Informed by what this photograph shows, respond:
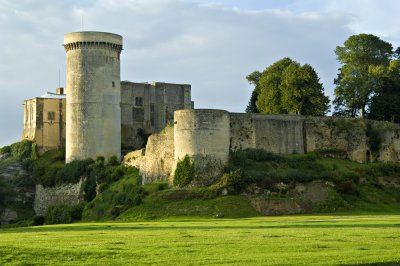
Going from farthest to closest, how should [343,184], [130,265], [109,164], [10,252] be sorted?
[109,164], [343,184], [10,252], [130,265]

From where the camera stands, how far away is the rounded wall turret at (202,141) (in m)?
55.2

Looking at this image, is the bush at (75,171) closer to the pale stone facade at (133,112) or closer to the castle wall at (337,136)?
the pale stone facade at (133,112)

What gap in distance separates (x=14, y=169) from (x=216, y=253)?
5274 centimetres

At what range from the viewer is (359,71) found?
7400 centimetres

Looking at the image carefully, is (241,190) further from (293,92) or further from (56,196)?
(56,196)

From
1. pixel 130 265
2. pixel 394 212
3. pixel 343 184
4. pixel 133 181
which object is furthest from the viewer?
pixel 133 181

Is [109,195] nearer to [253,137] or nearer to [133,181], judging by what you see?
[133,181]

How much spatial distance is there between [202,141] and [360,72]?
979 inches

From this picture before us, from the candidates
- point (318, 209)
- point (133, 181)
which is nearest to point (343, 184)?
point (318, 209)

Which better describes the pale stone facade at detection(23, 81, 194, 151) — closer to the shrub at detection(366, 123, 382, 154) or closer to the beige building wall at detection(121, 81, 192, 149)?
the beige building wall at detection(121, 81, 192, 149)

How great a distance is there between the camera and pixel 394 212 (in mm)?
53125

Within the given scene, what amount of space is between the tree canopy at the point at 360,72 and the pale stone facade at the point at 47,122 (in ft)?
88.8

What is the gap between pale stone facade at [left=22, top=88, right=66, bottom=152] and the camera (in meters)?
75.6

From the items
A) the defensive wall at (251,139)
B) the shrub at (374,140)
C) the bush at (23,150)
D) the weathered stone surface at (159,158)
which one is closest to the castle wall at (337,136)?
the defensive wall at (251,139)
